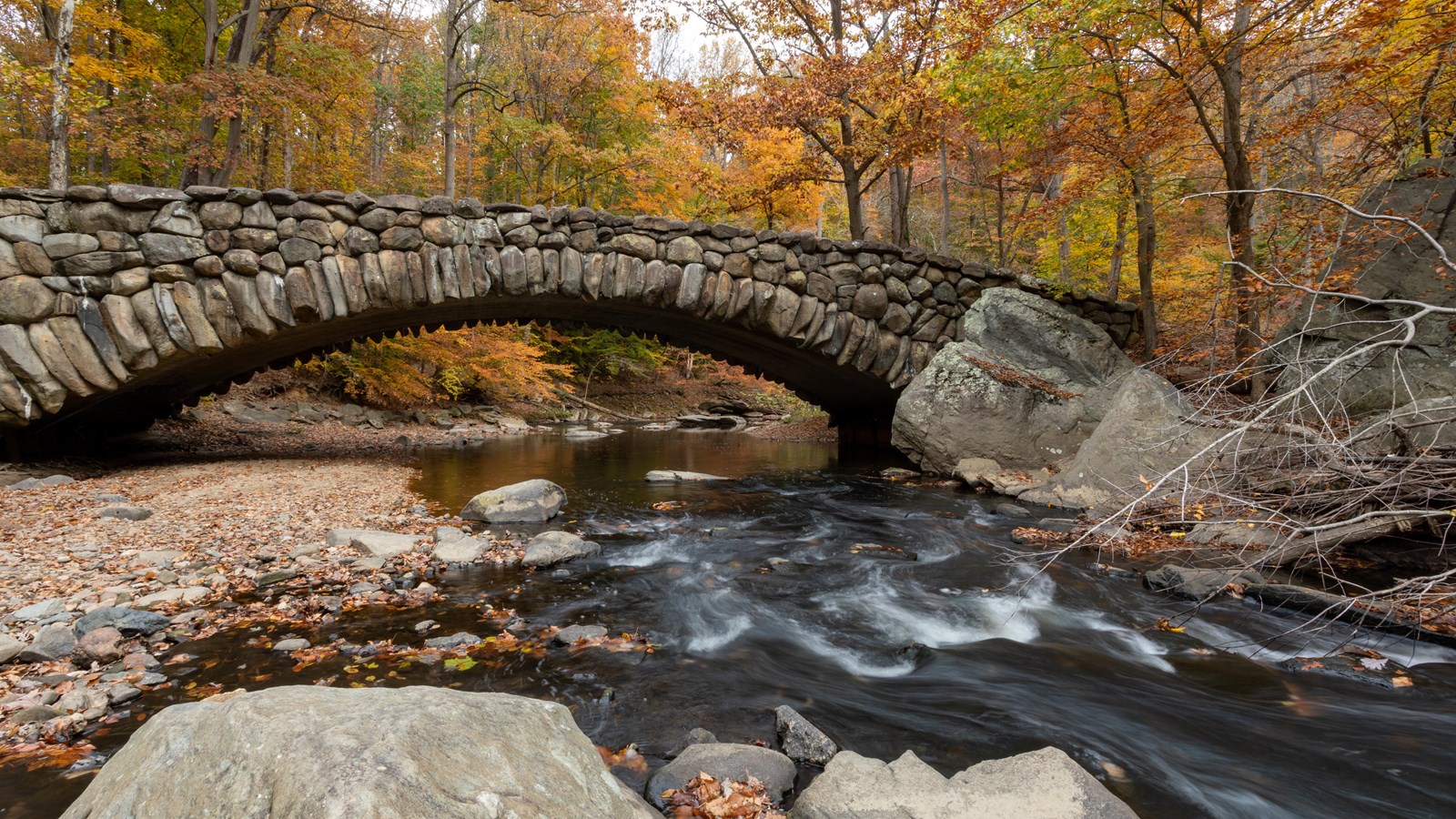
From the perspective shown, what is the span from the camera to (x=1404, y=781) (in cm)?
241

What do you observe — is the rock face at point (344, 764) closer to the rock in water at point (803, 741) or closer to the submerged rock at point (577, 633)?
the rock in water at point (803, 741)

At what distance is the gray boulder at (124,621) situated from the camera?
3.07 metres

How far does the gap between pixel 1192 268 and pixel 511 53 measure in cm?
1877

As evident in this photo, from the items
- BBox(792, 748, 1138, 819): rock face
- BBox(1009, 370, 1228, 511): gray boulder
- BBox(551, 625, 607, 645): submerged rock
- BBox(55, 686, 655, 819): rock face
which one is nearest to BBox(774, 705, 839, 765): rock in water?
BBox(792, 748, 1138, 819): rock face

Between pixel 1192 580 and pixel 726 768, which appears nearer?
pixel 726 768

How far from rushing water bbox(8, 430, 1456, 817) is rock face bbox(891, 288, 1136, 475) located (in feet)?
8.49

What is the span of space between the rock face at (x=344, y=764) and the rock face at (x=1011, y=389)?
7.43 metres

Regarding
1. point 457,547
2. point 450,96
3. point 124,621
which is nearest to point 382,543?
point 457,547

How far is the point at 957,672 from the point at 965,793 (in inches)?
60.7

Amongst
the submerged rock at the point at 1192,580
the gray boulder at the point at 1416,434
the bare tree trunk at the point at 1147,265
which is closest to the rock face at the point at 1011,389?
the bare tree trunk at the point at 1147,265

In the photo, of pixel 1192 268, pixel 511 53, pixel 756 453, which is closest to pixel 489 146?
pixel 511 53

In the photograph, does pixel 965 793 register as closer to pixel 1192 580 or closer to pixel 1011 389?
pixel 1192 580

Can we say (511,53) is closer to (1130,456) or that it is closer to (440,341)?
(440,341)

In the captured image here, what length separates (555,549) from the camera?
493 centimetres
